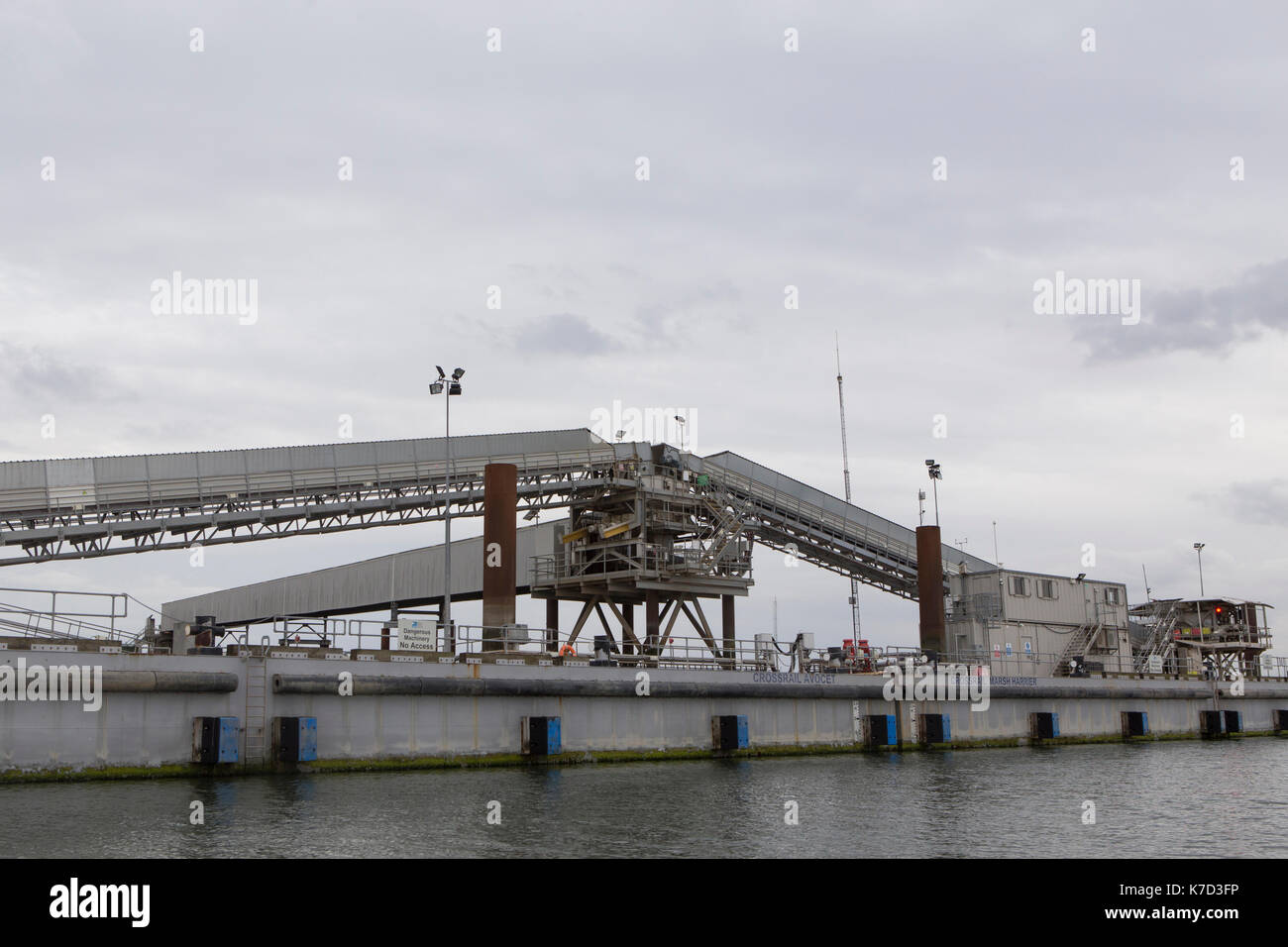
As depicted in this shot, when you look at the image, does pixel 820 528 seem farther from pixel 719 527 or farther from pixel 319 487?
pixel 319 487

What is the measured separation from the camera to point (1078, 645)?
2581 inches

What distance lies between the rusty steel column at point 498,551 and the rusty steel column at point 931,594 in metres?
23.6

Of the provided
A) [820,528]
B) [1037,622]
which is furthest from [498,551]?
[1037,622]

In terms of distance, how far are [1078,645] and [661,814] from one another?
46.2 meters

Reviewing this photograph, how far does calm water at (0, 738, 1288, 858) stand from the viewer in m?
21.5

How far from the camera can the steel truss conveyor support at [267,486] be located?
133ft

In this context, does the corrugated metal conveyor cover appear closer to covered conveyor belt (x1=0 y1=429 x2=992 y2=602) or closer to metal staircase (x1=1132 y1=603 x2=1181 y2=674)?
covered conveyor belt (x1=0 y1=429 x2=992 y2=602)

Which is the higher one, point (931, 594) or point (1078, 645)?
point (931, 594)

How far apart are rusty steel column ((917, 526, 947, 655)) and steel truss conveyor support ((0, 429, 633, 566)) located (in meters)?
16.1

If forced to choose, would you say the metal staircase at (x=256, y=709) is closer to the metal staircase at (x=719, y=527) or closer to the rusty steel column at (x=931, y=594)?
the metal staircase at (x=719, y=527)
